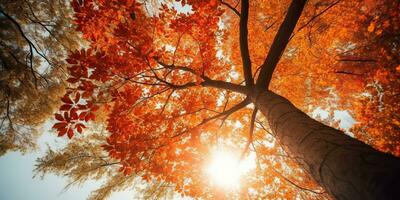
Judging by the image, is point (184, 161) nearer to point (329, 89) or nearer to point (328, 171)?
point (328, 171)

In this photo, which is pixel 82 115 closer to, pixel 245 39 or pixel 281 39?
pixel 245 39

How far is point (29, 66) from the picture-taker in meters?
7.76

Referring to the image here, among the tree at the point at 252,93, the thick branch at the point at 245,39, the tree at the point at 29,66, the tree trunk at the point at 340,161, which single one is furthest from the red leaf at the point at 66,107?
the tree at the point at 29,66

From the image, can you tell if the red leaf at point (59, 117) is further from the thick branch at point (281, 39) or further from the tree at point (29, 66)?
the tree at point (29, 66)

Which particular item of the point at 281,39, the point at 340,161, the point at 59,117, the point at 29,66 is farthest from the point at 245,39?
the point at 29,66

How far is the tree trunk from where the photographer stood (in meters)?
0.98

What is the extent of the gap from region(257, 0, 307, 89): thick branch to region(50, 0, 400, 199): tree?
2 centimetres

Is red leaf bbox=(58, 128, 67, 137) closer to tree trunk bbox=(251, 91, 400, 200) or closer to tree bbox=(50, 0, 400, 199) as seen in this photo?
tree bbox=(50, 0, 400, 199)

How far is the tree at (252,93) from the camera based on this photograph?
163 cm

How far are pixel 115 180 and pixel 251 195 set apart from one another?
610 centimetres

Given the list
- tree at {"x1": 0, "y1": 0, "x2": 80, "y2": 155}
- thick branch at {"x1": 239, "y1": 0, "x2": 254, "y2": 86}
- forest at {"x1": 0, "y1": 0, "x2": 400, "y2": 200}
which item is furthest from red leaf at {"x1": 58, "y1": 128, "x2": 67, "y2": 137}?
tree at {"x1": 0, "y1": 0, "x2": 80, "y2": 155}

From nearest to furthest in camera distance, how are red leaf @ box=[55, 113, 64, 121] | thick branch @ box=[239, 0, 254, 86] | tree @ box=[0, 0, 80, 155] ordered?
red leaf @ box=[55, 113, 64, 121]
thick branch @ box=[239, 0, 254, 86]
tree @ box=[0, 0, 80, 155]

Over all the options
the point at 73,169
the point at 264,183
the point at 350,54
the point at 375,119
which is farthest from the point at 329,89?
the point at 73,169

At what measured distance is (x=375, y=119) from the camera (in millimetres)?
8094
